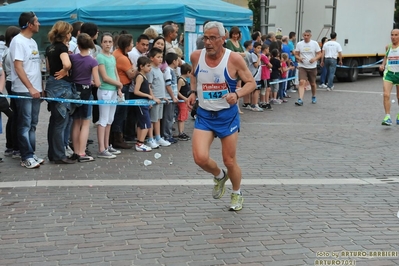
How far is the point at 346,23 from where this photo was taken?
21312 mm

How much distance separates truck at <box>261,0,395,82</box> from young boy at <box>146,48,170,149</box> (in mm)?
11350

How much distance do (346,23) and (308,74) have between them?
21.2 feet

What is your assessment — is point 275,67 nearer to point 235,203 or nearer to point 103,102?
point 103,102

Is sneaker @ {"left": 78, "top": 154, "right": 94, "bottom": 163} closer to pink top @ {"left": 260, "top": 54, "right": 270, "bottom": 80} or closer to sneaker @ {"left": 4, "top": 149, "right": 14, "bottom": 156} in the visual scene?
sneaker @ {"left": 4, "top": 149, "right": 14, "bottom": 156}

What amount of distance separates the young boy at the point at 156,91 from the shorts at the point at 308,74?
7.05m

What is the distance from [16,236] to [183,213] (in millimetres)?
1643

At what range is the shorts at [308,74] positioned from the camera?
1574cm

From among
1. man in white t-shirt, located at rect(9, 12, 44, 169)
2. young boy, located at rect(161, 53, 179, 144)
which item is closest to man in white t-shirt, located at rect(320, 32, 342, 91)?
young boy, located at rect(161, 53, 179, 144)

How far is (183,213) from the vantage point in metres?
5.91

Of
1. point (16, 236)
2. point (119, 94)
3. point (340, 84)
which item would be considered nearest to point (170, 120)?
point (119, 94)

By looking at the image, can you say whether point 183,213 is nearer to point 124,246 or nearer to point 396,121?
point 124,246

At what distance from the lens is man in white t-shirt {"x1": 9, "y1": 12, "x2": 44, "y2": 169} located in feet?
24.8

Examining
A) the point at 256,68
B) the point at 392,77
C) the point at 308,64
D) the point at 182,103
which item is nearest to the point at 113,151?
the point at 182,103

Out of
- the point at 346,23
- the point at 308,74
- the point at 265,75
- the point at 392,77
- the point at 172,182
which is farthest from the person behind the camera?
the point at 346,23
